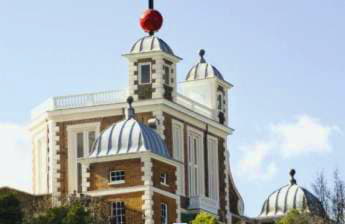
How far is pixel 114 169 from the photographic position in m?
128

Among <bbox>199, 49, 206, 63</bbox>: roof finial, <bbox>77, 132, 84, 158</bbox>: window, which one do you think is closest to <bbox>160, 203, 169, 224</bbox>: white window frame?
<bbox>77, 132, 84, 158</bbox>: window

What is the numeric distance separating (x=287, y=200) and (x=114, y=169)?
20.7m

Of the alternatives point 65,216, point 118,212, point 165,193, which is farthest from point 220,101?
point 65,216

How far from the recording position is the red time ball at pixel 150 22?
139m

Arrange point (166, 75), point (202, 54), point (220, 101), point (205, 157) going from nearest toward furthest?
point (166, 75)
point (205, 157)
point (220, 101)
point (202, 54)

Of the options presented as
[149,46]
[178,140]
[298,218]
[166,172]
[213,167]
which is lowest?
[298,218]

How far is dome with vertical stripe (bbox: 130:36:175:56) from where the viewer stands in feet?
451

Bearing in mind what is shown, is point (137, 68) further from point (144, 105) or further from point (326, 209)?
point (326, 209)

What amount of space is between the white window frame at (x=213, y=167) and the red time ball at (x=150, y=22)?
25.7 feet

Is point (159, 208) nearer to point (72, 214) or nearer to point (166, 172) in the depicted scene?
point (166, 172)

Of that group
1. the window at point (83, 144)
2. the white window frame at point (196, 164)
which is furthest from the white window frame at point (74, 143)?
the white window frame at point (196, 164)

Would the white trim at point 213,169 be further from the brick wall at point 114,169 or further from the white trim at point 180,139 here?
the brick wall at point 114,169

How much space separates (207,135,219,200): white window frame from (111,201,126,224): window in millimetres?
15676

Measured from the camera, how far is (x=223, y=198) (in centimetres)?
14350
